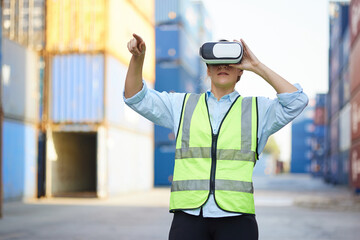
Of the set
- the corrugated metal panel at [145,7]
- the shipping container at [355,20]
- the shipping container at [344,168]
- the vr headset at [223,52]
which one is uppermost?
the corrugated metal panel at [145,7]

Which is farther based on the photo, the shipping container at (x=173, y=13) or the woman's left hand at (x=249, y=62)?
the shipping container at (x=173, y=13)

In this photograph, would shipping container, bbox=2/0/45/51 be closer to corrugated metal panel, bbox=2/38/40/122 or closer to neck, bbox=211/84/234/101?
corrugated metal panel, bbox=2/38/40/122

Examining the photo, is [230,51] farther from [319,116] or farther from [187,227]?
[319,116]

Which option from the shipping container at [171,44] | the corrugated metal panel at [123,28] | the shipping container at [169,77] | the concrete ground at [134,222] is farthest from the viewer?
the shipping container at [171,44]

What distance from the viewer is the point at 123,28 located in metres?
20.5

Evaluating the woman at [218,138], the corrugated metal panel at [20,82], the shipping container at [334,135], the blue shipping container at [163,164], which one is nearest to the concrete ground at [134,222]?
the corrugated metal panel at [20,82]

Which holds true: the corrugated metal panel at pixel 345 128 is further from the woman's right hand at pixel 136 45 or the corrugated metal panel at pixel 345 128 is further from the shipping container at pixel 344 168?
the woman's right hand at pixel 136 45

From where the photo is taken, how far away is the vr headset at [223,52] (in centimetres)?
244

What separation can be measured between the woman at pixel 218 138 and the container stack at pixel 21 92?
14.8 metres

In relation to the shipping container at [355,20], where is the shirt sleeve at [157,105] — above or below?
below

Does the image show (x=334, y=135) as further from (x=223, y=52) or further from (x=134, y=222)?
(x=223, y=52)

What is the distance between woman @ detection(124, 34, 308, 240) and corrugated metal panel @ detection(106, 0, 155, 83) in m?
16.4

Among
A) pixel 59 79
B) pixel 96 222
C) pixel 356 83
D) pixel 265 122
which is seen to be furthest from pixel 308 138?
pixel 265 122

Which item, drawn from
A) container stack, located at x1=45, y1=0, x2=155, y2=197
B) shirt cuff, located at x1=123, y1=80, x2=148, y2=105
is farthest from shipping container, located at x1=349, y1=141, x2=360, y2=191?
shirt cuff, located at x1=123, y1=80, x2=148, y2=105
